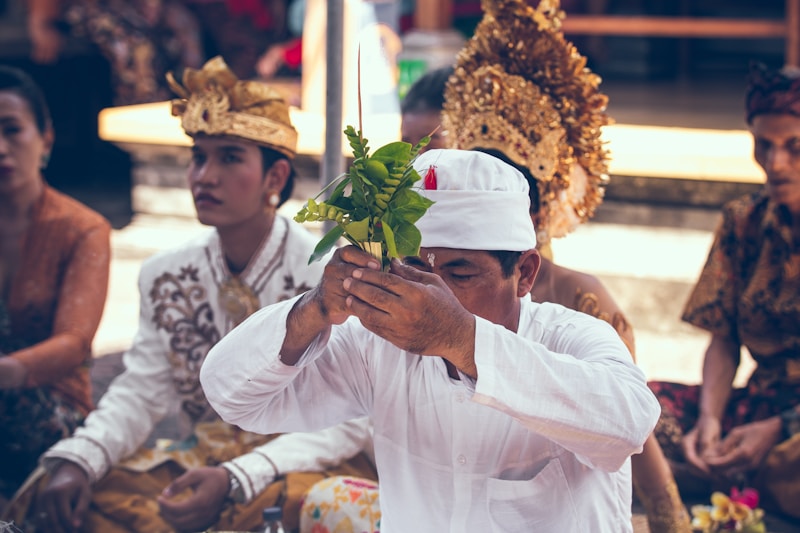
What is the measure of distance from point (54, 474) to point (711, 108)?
19.4 feet

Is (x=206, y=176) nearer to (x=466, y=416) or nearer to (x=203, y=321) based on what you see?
(x=203, y=321)

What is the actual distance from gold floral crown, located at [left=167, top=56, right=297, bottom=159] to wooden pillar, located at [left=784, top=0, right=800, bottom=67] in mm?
4049

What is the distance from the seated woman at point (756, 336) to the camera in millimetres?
3691

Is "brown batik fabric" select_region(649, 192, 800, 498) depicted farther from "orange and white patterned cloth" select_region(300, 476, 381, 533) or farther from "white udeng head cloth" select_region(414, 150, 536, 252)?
"white udeng head cloth" select_region(414, 150, 536, 252)

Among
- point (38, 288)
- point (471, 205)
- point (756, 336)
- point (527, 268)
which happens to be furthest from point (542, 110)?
point (38, 288)

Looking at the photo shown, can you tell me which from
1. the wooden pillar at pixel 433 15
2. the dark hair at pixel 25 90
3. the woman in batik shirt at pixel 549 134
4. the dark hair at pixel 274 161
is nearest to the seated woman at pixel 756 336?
the woman in batik shirt at pixel 549 134

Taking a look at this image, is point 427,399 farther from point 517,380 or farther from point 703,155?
point 703,155

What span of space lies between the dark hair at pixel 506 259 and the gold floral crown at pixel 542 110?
0.95 meters

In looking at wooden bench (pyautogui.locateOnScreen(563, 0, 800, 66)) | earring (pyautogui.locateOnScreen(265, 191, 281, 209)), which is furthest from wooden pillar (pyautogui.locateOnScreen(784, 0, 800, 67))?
earring (pyautogui.locateOnScreen(265, 191, 281, 209))

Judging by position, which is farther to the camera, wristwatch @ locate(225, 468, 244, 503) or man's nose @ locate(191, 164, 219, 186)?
man's nose @ locate(191, 164, 219, 186)

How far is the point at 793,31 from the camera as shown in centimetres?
655

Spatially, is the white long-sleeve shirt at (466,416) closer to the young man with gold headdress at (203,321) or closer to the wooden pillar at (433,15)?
the young man with gold headdress at (203,321)

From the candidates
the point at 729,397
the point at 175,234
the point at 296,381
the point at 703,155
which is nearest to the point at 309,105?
the point at 175,234

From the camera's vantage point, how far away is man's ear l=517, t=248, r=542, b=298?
228 cm
